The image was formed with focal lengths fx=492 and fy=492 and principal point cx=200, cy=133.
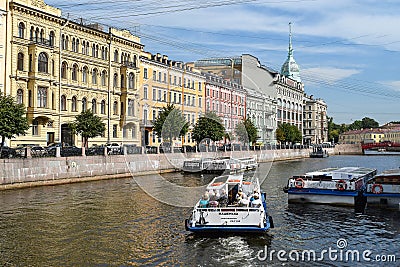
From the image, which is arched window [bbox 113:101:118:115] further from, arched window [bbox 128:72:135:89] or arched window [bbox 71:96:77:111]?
arched window [bbox 71:96:77:111]

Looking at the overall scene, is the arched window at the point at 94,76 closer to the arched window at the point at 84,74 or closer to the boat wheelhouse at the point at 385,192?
the arched window at the point at 84,74

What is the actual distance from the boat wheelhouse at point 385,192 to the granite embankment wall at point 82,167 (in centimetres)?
2014

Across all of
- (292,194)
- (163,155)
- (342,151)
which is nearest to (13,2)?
(163,155)

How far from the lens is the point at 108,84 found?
54188 mm

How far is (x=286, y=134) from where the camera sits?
100250 millimetres

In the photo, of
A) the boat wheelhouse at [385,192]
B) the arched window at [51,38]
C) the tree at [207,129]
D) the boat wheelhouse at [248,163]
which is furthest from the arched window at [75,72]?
the boat wheelhouse at [385,192]

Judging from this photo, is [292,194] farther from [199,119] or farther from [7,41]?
[7,41]

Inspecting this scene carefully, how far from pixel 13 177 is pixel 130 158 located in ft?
42.8

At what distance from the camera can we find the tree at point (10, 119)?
108ft

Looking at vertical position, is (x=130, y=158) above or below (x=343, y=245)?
above

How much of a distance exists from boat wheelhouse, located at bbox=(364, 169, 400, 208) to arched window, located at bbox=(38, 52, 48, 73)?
31993 mm

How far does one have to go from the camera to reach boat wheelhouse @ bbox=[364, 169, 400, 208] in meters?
22.8

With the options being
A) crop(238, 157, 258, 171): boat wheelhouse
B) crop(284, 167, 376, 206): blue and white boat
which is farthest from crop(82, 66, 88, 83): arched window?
crop(284, 167, 376, 206): blue and white boat

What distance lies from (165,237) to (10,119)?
20.5 meters
